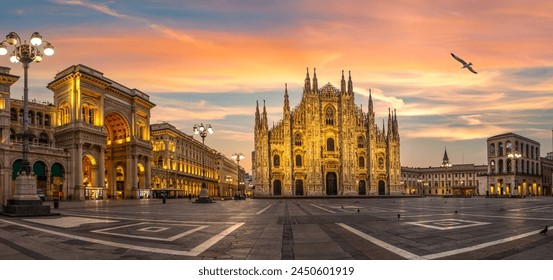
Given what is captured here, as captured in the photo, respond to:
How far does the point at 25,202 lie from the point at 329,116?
72055 mm

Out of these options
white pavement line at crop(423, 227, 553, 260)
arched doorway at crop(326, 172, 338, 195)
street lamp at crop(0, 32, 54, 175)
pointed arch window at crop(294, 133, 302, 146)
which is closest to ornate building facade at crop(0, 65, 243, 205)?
pointed arch window at crop(294, 133, 302, 146)

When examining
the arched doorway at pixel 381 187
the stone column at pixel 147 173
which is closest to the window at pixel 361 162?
the arched doorway at pixel 381 187

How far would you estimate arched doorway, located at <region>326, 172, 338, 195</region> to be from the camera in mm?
84562

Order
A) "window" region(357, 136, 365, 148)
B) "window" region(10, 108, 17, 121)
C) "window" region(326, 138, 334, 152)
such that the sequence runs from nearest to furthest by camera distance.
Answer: "window" region(10, 108, 17, 121), "window" region(326, 138, 334, 152), "window" region(357, 136, 365, 148)

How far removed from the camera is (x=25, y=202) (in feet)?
59.4

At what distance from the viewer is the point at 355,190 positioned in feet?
273

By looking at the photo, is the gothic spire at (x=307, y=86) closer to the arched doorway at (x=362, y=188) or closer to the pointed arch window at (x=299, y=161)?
the pointed arch window at (x=299, y=161)

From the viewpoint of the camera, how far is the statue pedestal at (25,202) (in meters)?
17.6

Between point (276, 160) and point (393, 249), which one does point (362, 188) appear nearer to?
point (276, 160)

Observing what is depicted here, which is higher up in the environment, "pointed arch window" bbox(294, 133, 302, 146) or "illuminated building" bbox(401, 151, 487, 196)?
"pointed arch window" bbox(294, 133, 302, 146)

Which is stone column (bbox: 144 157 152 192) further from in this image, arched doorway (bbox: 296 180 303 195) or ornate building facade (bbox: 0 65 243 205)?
arched doorway (bbox: 296 180 303 195)

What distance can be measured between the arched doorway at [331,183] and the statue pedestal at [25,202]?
229 feet

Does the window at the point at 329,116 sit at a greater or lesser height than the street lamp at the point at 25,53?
greater

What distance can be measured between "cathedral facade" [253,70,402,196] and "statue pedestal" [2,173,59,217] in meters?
62.5
